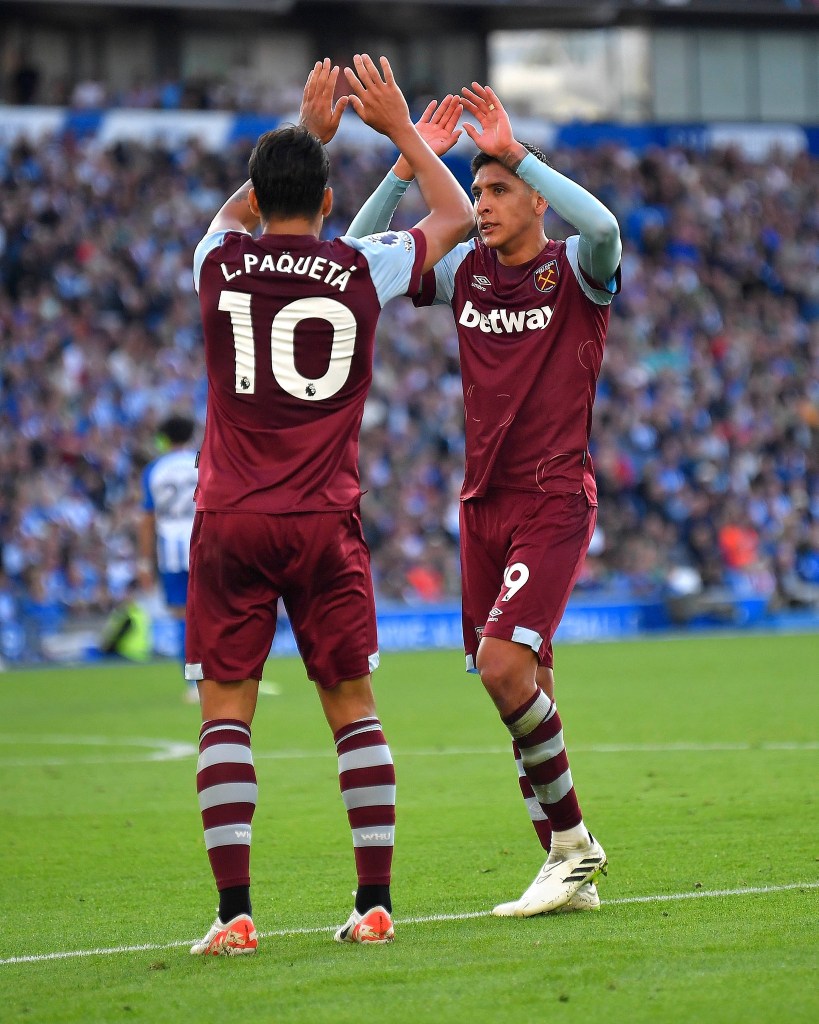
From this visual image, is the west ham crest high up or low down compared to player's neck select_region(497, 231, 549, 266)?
down

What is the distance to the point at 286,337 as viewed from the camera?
5008 millimetres

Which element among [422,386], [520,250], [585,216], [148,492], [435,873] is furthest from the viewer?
A: [422,386]

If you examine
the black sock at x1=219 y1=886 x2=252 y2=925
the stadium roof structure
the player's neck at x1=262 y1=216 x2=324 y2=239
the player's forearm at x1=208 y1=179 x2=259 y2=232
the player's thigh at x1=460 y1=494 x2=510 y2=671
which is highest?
the stadium roof structure

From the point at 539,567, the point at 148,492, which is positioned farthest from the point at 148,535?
the point at 539,567

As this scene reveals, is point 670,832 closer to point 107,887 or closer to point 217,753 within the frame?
point 107,887

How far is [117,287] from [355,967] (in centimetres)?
2257

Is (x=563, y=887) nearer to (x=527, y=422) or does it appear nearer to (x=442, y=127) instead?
(x=527, y=422)

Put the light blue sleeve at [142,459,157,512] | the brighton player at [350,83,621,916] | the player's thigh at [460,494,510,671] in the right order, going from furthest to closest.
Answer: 1. the light blue sleeve at [142,459,157,512]
2. the player's thigh at [460,494,510,671]
3. the brighton player at [350,83,621,916]

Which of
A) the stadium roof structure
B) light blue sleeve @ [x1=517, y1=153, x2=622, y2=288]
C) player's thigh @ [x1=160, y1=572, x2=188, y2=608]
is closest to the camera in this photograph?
light blue sleeve @ [x1=517, y1=153, x2=622, y2=288]

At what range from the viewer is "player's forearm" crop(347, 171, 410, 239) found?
5641 millimetres

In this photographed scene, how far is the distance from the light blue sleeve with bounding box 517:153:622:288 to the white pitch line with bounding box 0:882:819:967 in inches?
83.9

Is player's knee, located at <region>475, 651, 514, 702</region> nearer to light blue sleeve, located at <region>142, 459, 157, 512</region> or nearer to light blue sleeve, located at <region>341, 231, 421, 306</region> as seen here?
light blue sleeve, located at <region>341, 231, 421, 306</region>

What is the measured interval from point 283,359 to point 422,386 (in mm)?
22556

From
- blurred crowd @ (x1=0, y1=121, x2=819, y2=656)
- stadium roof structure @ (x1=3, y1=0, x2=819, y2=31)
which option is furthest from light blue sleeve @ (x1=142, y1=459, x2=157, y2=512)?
stadium roof structure @ (x1=3, y1=0, x2=819, y2=31)
